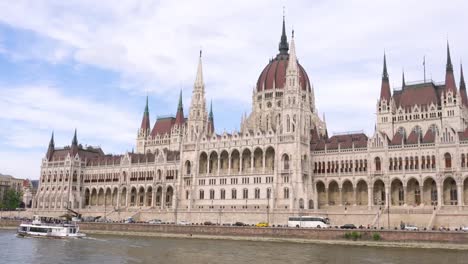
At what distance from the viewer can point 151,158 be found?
132m

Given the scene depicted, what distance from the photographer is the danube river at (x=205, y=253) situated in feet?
189

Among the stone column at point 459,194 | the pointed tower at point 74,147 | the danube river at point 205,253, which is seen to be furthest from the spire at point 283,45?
the danube river at point 205,253

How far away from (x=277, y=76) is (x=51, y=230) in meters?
62.7

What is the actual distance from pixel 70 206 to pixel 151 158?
2398cm

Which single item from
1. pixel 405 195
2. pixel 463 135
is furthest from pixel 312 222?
pixel 463 135

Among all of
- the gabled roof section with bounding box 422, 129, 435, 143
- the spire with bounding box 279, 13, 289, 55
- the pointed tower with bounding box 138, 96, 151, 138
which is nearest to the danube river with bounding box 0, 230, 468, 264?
the gabled roof section with bounding box 422, 129, 435, 143

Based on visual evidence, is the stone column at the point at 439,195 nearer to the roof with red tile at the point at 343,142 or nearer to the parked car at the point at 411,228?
the parked car at the point at 411,228

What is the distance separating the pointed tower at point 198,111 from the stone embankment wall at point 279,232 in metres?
29.9

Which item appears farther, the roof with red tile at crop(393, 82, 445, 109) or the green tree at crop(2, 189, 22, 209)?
the green tree at crop(2, 189, 22, 209)

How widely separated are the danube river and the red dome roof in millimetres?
54651

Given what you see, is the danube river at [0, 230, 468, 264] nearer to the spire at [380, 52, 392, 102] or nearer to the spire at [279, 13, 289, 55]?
the spire at [380, 52, 392, 102]

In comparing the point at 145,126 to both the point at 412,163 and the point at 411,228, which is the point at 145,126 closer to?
the point at 412,163

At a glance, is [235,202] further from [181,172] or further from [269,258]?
[269,258]

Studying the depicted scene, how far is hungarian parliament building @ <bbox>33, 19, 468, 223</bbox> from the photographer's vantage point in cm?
9531
